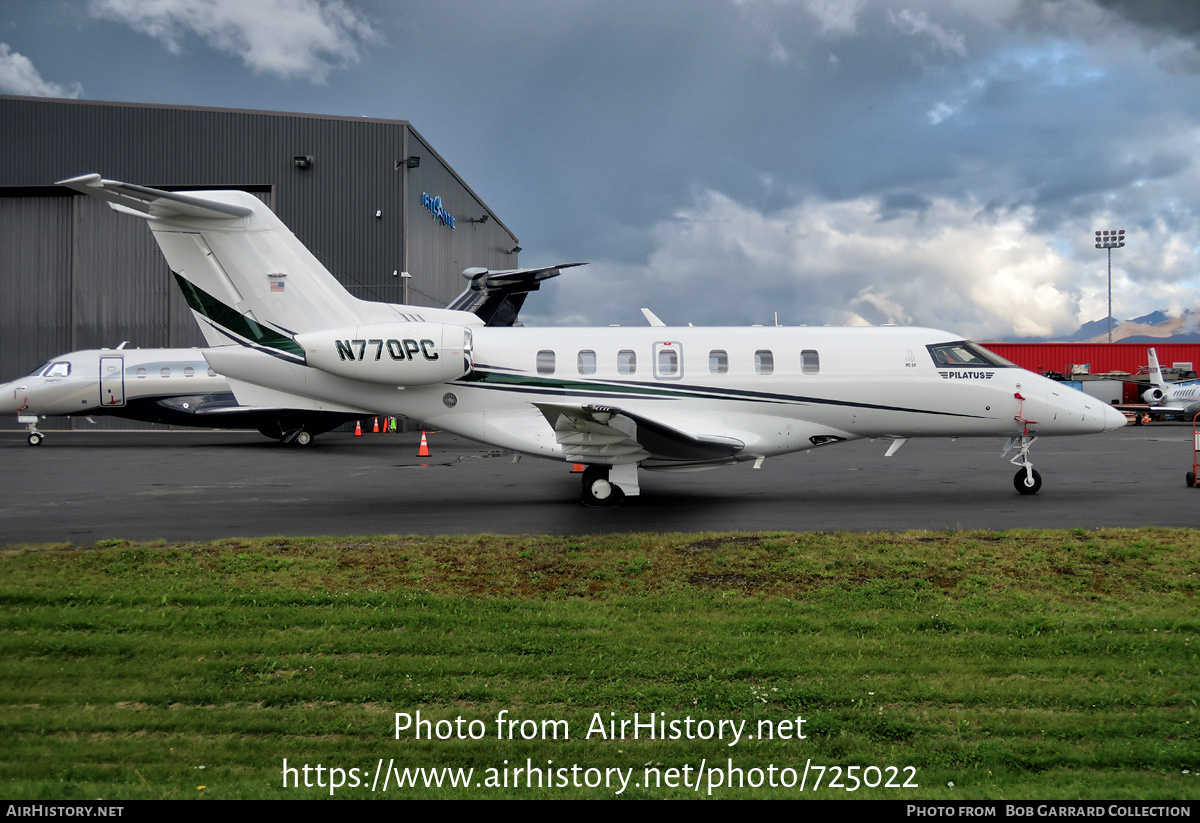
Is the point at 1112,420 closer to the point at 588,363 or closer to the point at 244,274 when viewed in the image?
the point at 588,363

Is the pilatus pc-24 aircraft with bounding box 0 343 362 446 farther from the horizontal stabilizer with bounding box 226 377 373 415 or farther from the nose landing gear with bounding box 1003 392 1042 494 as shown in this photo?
the nose landing gear with bounding box 1003 392 1042 494

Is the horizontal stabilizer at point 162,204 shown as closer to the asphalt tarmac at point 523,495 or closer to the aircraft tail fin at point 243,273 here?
the aircraft tail fin at point 243,273

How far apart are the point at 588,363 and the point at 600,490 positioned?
2.02 meters

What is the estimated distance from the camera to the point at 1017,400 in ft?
41.0

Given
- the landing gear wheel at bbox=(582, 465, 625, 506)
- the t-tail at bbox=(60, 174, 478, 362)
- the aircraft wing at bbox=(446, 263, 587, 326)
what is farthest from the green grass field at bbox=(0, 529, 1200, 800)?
the aircraft wing at bbox=(446, 263, 587, 326)

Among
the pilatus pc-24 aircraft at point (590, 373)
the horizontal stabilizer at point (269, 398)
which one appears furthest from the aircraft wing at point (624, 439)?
the horizontal stabilizer at point (269, 398)

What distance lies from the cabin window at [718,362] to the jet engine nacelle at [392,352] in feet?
12.4

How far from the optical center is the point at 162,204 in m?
10.7

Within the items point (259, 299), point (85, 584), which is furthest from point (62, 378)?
point (85, 584)

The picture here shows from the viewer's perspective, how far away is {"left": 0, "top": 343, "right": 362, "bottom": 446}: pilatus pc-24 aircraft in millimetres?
24297

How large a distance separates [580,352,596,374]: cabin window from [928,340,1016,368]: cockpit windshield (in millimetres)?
5527

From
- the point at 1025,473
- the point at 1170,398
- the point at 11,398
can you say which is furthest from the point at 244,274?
the point at 1170,398
